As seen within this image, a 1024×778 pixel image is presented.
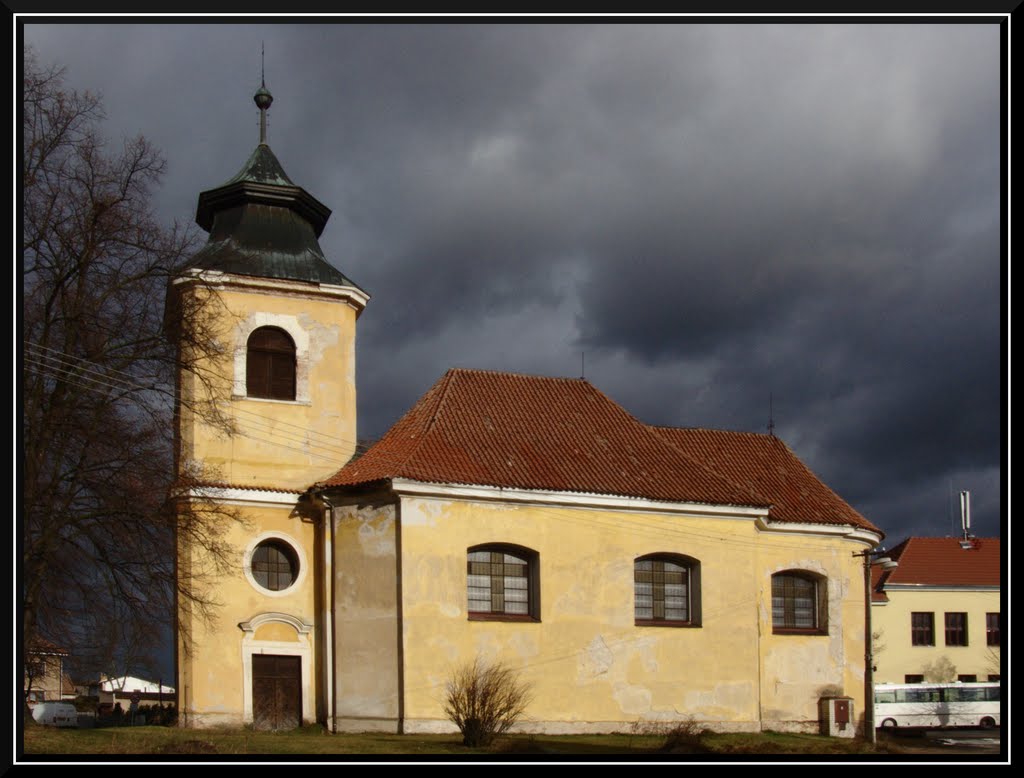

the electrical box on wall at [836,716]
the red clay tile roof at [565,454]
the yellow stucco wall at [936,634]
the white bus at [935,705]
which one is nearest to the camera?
the red clay tile roof at [565,454]

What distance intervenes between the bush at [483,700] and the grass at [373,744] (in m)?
0.30

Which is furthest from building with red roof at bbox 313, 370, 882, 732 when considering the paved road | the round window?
the paved road

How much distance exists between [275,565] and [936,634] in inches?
1290

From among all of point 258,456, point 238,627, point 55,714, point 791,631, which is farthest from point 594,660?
point 55,714

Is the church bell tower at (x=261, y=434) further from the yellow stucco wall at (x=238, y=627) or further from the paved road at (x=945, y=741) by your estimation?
the paved road at (x=945, y=741)

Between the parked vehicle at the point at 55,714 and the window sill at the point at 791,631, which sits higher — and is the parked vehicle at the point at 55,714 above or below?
below

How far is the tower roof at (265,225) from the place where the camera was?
28422mm

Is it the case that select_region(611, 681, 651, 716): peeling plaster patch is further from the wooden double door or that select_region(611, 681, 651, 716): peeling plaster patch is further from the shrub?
the wooden double door

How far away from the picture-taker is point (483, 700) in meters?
22.8

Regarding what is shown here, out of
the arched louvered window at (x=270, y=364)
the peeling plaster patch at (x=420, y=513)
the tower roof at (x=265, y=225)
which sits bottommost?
the peeling plaster patch at (x=420, y=513)

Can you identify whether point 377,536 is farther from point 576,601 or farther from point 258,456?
point 576,601

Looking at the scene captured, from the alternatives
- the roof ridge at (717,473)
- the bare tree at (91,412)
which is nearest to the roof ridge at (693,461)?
the roof ridge at (717,473)

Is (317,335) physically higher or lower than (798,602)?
higher

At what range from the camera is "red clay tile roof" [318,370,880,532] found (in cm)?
2645
